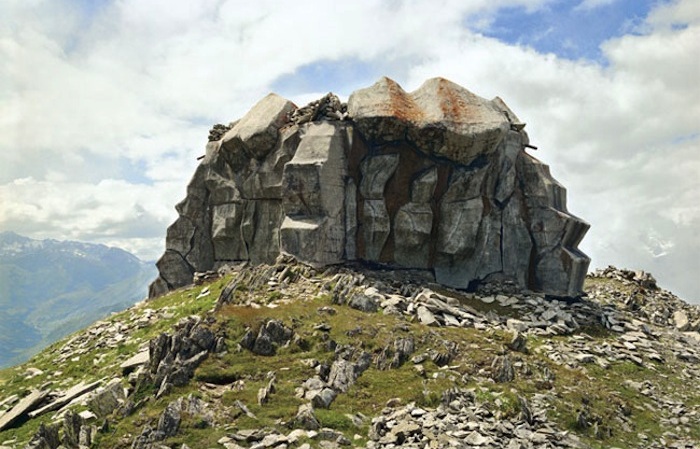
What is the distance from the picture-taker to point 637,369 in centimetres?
2670

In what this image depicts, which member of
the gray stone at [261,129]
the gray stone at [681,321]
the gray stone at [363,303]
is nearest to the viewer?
the gray stone at [363,303]

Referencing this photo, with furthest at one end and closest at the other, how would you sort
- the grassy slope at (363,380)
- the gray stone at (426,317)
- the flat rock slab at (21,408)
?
the gray stone at (426,317)
the flat rock slab at (21,408)
the grassy slope at (363,380)

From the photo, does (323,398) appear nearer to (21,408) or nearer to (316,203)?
(21,408)

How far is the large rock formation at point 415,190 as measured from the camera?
37.2 m

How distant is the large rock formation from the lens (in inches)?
1464

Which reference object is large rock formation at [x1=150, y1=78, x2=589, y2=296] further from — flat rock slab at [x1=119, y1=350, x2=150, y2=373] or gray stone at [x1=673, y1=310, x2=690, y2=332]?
flat rock slab at [x1=119, y1=350, x2=150, y2=373]

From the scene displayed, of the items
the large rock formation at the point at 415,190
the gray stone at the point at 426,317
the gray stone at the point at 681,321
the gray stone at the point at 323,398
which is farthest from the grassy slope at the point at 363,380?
the gray stone at the point at 681,321

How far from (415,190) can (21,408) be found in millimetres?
28167

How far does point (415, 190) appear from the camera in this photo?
127ft

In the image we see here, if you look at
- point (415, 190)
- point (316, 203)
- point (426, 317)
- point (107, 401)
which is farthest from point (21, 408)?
point (415, 190)

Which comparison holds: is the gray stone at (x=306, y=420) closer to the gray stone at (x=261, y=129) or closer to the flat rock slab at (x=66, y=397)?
the flat rock slab at (x=66, y=397)

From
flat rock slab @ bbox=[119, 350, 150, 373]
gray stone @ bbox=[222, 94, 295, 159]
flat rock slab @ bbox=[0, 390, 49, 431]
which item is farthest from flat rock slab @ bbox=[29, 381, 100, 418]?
gray stone @ bbox=[222, 94, 295, 159]

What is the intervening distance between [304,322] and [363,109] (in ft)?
62.2

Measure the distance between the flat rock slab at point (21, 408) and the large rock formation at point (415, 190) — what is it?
57.4 ft
